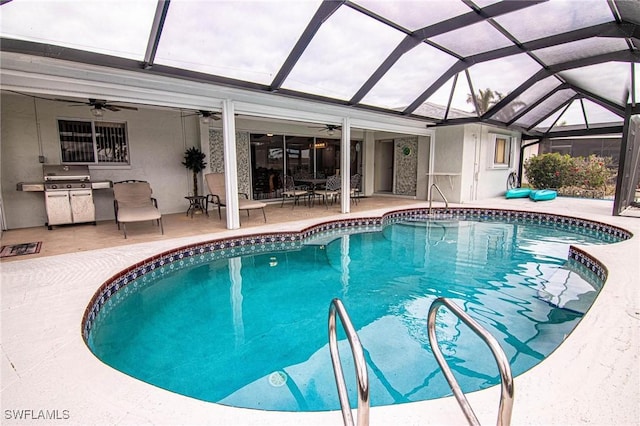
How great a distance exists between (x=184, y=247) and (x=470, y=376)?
14.1 feet

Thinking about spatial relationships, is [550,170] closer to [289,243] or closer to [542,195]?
[542,195]

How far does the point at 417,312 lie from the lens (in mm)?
3494

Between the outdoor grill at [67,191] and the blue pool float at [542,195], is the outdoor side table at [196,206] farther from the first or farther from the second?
the blue pool float at [542,195]

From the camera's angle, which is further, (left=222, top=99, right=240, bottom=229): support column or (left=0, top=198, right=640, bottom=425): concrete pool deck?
A: (left=222, top=99, right=240, bottom=229): support column

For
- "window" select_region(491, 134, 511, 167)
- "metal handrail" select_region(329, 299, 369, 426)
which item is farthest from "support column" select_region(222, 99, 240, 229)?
"window" select_region(491, 134, 511, 167)

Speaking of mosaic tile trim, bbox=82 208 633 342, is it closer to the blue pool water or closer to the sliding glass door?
the blue pool water

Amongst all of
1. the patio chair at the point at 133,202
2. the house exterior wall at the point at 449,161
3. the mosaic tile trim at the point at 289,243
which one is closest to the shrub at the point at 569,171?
the house exterior wall at the point at 449,161

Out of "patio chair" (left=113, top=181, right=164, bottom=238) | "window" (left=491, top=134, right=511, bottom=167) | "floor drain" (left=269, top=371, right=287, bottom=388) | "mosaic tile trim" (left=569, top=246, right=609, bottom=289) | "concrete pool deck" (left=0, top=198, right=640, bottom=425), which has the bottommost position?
"floor drain" (left=269, top=371, right=287, bottom=388)

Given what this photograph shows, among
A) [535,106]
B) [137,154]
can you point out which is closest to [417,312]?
[137,154]

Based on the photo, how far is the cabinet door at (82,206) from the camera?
6414 mm

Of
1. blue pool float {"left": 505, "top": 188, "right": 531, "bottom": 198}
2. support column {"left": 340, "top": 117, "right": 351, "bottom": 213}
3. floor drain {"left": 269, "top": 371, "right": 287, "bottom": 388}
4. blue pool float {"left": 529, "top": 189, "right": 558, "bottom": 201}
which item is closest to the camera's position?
floor drain {"left": 269, "top": 371, "right": 287, "bottom": 388}

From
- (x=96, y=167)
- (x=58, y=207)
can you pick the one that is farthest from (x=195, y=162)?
(x=58, y=207)

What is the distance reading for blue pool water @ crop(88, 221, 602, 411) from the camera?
240cm

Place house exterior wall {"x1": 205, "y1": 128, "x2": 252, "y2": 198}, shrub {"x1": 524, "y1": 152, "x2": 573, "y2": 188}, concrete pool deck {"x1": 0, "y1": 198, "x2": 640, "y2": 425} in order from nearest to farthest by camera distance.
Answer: concrete pool deck {"x1": 0, "y1": 198, "x2": 640, "y2": 425} < house exterior wall {"x1": 205, "y1": 128, "x2": 252, "y2": 198} < shrub {"x1": 524, "y1": 152, "x2": 573, "y2": 188}
